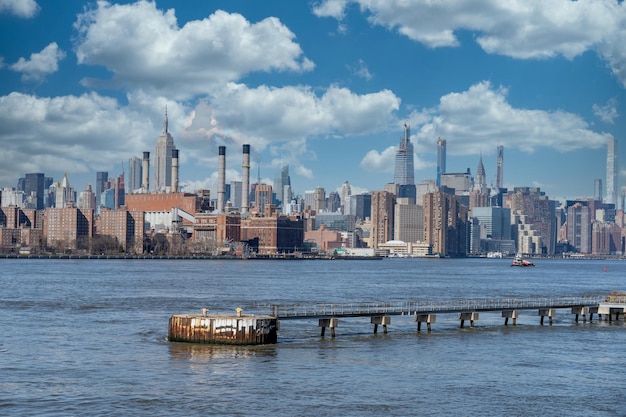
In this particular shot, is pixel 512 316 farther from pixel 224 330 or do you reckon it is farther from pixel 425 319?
pixel 224 330

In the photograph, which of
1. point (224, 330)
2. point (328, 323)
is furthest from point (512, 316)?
point (224, 330)

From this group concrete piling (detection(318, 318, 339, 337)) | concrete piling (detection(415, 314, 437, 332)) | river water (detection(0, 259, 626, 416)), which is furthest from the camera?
concrete piling (detection(415, 314, 437, 332))

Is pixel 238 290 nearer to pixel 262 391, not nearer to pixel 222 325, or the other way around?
pixel 222 325

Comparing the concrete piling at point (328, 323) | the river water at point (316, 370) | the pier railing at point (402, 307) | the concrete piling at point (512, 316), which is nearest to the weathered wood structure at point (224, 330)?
the river water at point (316, 370)

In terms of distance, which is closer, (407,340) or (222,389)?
(222,389)

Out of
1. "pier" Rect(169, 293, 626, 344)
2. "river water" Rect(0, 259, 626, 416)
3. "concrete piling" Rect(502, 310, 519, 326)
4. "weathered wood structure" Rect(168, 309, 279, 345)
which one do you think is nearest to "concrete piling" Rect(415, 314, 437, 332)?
"pier" Rect(169, 293, 626, 344)

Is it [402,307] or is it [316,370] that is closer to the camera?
[316,370]

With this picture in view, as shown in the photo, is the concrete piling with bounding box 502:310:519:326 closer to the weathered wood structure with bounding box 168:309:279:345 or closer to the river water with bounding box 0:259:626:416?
the river water with bounding box 0:259:626:416

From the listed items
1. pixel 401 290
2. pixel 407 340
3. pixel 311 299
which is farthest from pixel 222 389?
pixel 401 290

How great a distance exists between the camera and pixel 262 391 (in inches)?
1714

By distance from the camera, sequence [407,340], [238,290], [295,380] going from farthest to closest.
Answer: [238,290], [407,340], [295,380]

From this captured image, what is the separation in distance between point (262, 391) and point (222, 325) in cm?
1253

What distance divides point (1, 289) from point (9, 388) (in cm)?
7674

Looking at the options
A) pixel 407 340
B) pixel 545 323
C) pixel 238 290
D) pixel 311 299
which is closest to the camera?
pixel 407 340
